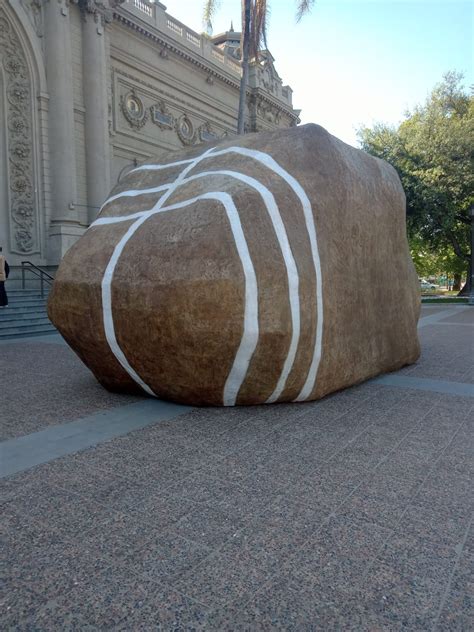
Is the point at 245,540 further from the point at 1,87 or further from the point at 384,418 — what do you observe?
the point at 1,87

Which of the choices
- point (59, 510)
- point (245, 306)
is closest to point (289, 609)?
point (59, 510)

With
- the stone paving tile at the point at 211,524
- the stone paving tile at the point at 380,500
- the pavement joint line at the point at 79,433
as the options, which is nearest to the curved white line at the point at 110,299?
the pavement joint line at the point at 79,433

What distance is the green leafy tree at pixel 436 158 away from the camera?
2114 cm

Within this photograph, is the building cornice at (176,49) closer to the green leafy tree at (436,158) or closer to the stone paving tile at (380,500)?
the green leafy tree at (436,158)

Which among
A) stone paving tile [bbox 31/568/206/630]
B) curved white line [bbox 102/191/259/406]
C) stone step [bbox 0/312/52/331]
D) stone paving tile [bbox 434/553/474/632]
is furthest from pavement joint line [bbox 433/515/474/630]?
stone step [bbox 0/312/52/331]

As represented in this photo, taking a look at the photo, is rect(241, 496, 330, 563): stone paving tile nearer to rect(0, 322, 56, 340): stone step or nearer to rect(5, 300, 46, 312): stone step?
rect(0, 322, 56, 340): stone step

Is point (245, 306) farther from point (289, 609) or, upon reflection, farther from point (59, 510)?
point (289, 609)

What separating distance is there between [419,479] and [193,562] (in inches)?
61.3

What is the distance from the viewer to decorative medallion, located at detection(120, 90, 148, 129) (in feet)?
60.6

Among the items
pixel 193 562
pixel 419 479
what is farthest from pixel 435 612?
pixel 419 479

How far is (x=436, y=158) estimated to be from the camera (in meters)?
21.4

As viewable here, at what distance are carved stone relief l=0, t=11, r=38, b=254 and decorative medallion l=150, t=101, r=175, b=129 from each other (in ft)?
19.4

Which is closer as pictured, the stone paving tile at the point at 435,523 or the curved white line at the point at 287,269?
the stone paving tile at the point at 435,523

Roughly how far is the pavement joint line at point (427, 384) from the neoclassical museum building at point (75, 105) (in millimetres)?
12507
